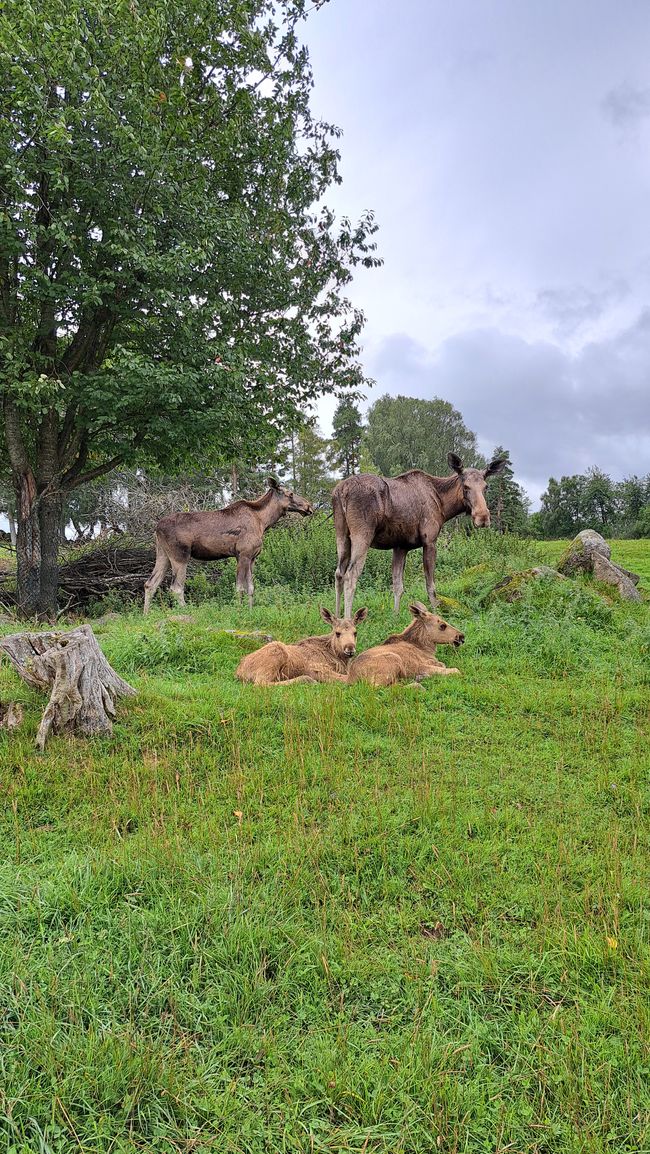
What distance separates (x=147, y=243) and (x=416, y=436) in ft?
152

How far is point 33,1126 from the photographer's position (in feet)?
6.83

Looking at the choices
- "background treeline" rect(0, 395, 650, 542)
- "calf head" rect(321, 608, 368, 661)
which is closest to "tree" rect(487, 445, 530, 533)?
"background treeline" rect(0, 395, 650, 542)

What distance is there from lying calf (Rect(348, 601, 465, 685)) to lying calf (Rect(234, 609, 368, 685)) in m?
0.28

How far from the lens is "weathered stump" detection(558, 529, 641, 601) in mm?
12203

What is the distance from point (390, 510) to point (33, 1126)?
320 inches

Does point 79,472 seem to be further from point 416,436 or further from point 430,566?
point 416,436

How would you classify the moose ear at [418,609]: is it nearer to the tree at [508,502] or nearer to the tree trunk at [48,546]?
the tree trunk at [48,546]

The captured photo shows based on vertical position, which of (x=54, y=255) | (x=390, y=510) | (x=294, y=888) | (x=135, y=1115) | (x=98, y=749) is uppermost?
(x=54, y=255)

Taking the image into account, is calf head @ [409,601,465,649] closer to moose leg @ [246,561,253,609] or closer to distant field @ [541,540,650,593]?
moose leg @ [246,561,253,609]

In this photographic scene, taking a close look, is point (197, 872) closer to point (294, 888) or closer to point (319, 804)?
point (294, 888)

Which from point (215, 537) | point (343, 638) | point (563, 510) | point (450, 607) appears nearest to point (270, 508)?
point (215, 537)

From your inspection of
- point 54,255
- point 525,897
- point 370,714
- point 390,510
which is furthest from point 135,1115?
point 54,255

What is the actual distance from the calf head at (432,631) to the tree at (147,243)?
235 inches

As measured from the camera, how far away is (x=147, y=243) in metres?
10.6
